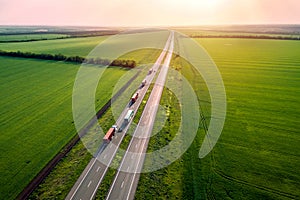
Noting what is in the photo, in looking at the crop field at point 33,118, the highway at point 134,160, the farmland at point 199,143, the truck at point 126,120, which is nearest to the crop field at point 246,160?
the farmland at point 199,143

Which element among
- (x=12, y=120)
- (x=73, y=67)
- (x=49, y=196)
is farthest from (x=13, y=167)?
(x=73, y=67)

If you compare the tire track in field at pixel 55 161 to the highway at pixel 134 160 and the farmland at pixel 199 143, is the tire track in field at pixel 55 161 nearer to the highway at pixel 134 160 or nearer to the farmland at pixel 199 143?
the farmland at pixel 199 143

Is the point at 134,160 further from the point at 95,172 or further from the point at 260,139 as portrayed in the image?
the point at 260,139

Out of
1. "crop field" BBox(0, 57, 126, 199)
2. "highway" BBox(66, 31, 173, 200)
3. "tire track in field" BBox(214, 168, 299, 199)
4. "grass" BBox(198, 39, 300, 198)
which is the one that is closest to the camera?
"tire track in field" BBox(214, 168, 299, 199)

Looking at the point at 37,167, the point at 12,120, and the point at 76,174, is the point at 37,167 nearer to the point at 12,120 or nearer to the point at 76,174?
the point at 76,174

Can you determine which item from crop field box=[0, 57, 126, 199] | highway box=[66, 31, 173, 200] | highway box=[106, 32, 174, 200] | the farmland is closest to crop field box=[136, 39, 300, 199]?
the farmland

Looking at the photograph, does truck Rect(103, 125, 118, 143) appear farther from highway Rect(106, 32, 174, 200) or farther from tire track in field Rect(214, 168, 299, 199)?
tire track in field Rect(214, 168, 299, 199)
